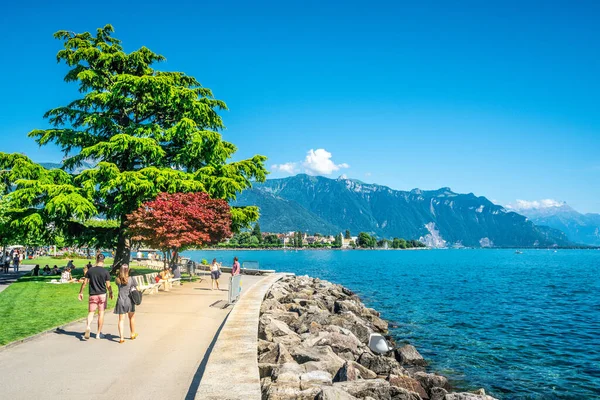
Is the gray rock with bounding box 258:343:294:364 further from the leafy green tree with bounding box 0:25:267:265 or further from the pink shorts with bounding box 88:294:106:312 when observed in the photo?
the leafy green tree with bounding box 0:25:267:265

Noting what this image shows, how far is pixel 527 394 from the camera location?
482 inches

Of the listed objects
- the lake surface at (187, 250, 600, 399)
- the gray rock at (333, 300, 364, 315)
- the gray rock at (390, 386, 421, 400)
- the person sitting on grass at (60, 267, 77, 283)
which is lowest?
the lake surface at (187, 250, 600, 399)

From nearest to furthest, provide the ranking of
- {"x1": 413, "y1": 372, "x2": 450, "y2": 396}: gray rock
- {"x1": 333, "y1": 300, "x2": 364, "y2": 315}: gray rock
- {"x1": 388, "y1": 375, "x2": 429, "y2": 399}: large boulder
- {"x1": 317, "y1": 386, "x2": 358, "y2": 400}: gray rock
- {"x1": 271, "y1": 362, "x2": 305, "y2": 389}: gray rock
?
{"x1": 317, "y1": 386, "x2": 358, "y2": 400}: gray rock
{"x1": 271, "y1": 362, "x2": 305, "y2": 389}: gray rock
{"x1": 388, "y1": 375, "x2": 429, "y2": 399}: large boulder
{"x1": 413, "y1": 372, "x2": 450, "y2": 396}: gray rock
{"x1": 333, "y1": 300, "x2": 364, "y2": 315}: gray rock

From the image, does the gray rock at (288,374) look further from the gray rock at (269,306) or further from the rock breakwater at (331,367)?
the gray rock at (269,306)

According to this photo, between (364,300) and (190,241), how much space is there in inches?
614

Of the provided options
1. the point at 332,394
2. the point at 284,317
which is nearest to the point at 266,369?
the point at 332,394

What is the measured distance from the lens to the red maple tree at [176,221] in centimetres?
2328

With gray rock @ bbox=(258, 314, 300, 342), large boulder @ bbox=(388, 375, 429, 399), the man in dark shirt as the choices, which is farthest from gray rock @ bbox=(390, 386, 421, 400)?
the man in dark shirt

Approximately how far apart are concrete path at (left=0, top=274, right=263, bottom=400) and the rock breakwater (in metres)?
1.37

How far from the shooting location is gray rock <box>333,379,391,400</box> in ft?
25.2

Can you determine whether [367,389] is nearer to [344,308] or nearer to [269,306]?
[269,306]

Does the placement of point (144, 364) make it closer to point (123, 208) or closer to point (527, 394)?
point (527, 394)

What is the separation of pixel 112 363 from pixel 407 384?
6.39 m

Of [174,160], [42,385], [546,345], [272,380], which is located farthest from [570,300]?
[42,385]
